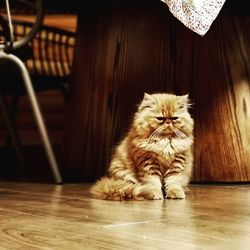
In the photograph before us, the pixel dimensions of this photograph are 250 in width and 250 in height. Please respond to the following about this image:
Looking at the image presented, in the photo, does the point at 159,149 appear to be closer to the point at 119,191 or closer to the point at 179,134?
the point at 179,134

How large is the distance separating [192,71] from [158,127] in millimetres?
378

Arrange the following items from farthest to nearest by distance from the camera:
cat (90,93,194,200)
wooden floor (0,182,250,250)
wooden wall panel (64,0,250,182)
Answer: wooden wall panel (64,0,250,182) → cat (90,93,194,200) → wooden floor (0,182,250,250)

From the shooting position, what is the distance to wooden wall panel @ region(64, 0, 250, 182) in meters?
1.73

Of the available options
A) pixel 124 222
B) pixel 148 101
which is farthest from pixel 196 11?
pixel 124 222

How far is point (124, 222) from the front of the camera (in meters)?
0.93

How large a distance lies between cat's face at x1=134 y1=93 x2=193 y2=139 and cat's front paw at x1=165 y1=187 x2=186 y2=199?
167 millimetres

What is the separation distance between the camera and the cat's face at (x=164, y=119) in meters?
1.47

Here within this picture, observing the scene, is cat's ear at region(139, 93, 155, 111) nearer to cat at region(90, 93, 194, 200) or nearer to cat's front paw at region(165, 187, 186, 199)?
cat at region(90, 93, 194, 200)

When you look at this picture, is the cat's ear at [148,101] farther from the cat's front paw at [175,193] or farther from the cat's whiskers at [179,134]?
the cat's front paw at [175,193]

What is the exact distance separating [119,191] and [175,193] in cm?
16

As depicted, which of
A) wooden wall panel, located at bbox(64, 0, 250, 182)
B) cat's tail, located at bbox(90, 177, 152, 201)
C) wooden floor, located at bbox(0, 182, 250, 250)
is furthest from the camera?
wooden wall panel, located at bbox(64, 0, 250, 182)

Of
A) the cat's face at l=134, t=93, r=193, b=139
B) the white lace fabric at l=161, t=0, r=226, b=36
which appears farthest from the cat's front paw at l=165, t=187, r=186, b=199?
the white lace fabric at l=161, t=0, r=226, b=36

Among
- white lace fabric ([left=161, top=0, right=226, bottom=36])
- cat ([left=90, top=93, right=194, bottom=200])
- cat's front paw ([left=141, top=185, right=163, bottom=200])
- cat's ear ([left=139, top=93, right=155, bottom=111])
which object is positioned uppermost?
white lace fabric ([left=161, top=0, right=226, bottom=36])

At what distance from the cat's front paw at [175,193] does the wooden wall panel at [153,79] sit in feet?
1.18
